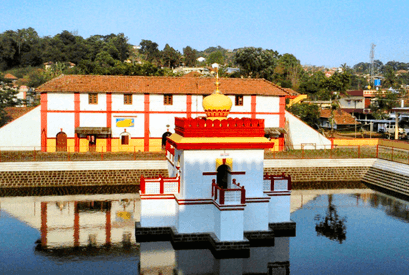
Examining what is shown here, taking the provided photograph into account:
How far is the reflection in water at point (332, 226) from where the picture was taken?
22.0 m

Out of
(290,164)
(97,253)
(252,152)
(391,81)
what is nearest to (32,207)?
(97,253)

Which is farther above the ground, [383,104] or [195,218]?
[383,104]

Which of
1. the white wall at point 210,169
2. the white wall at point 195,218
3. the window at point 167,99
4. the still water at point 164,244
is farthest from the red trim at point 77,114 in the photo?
the white wall at point 195,218

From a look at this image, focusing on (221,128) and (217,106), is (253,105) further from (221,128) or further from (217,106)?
(221,128)

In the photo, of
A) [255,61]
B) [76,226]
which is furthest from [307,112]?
[76,226]

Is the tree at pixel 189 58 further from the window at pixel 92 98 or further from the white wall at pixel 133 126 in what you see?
the window at pixel 92 98

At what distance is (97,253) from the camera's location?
19031 mm

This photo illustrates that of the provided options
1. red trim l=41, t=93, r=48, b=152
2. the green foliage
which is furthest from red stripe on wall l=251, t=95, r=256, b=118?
red trim l=41, t=93, r=48, b=152

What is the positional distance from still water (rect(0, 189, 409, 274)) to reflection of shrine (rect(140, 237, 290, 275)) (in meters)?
0.04

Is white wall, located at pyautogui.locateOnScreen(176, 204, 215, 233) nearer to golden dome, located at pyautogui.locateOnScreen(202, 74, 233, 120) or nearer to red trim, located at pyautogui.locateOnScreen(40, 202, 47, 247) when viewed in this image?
golden dome, located at pyautogui.locateOnScreen(202, 74, 233, 120)

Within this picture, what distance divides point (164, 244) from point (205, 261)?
2.45 metres

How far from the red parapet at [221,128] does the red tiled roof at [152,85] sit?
22005mm

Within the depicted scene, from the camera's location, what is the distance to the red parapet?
19.9 meters

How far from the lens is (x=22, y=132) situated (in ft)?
134
